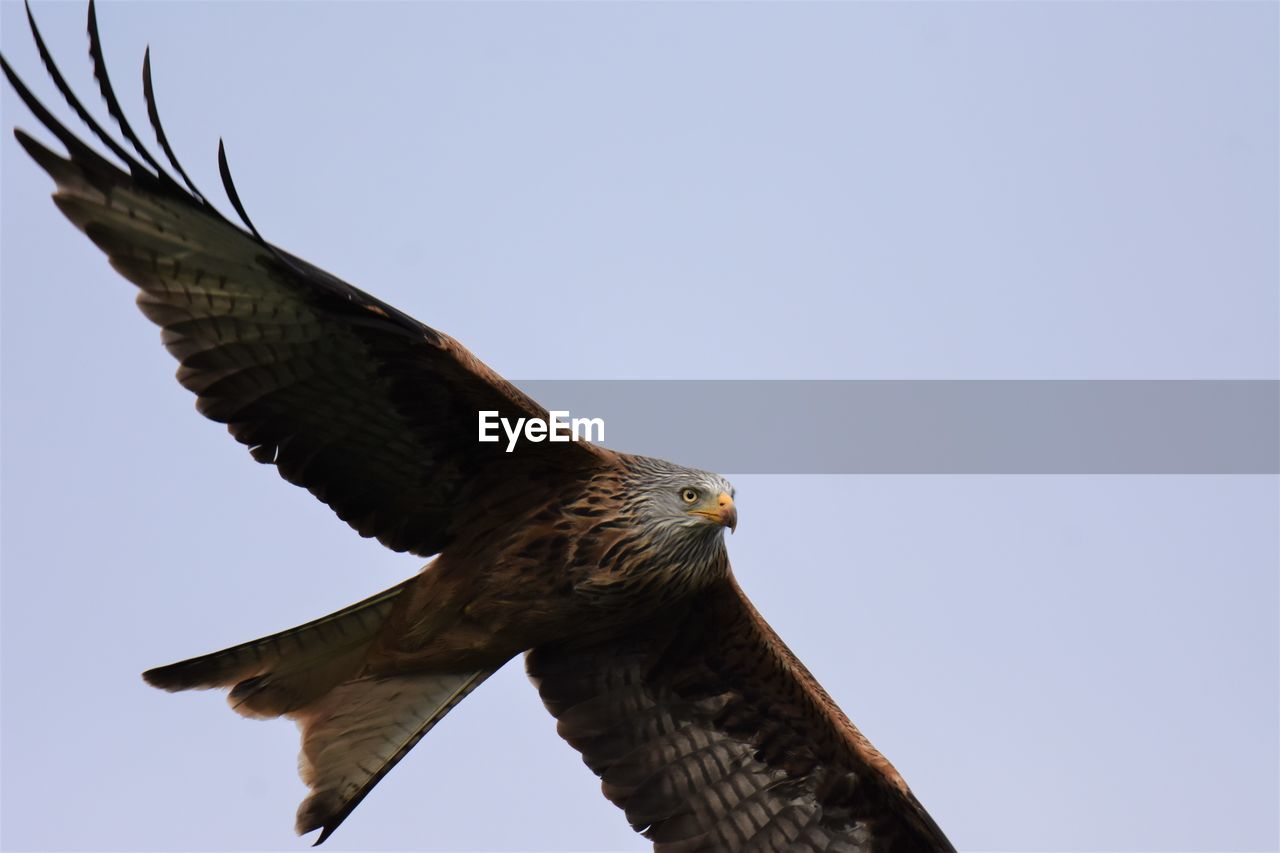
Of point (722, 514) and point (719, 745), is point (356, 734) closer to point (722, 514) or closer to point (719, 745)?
point (719, 745)

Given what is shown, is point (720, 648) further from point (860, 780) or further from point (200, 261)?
point (200, 261)

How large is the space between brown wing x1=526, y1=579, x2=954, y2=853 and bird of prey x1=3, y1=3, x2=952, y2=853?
0.04 ft

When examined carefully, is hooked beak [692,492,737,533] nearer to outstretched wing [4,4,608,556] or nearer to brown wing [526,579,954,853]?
outstretched wing [4,4,608,556]

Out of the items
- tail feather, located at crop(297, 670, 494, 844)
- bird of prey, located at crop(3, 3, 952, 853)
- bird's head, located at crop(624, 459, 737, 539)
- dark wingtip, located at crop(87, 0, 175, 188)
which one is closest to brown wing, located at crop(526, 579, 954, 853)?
bird of prey, located at crop(3, 3, 952, 853)

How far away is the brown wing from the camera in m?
10.2

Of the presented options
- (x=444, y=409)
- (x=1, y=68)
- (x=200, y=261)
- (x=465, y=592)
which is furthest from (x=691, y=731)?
(x=1, y=68)

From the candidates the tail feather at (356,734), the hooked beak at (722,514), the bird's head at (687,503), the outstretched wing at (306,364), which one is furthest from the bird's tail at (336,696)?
the hooked beak at (722,514)

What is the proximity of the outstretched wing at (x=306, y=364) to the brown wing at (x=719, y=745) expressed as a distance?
142cm

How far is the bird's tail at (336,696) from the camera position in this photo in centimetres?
945

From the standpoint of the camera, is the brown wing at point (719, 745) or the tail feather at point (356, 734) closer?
the tail feather at point (356, 734)

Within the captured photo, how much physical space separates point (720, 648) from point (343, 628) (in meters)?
2.20

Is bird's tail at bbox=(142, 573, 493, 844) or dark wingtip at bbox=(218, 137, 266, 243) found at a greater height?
dark wingtip at bbox=(218, 137, 266, 243)

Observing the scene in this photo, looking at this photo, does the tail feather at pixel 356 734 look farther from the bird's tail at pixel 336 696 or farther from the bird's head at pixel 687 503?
the bird's head at pixel 687 503

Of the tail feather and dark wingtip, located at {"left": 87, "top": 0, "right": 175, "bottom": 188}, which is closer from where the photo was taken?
dark wingtip, located at {"left": 87, "top": 0, "right": 175, "bottom": 188}
